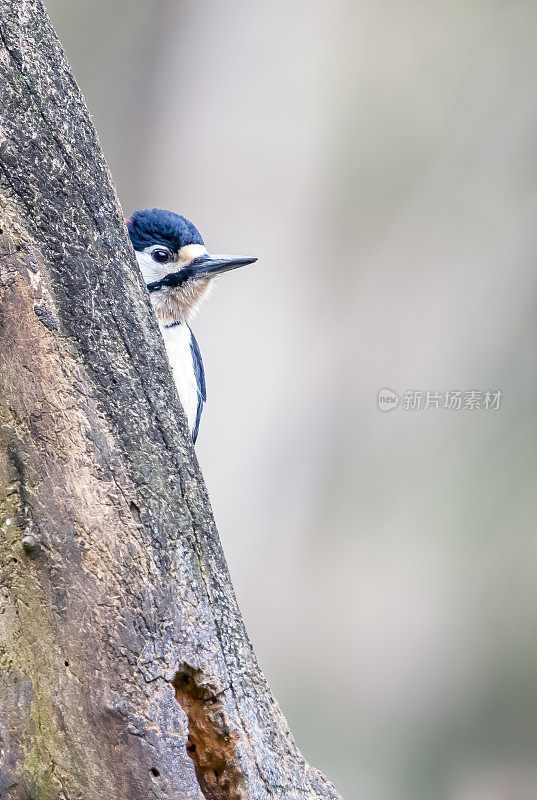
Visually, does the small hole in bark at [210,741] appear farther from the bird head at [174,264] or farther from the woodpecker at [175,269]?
the bird head at [174,264]

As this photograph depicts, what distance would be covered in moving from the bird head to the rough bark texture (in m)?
1.06

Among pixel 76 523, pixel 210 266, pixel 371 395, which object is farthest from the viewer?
pixel 371 395

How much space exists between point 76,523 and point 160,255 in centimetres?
128

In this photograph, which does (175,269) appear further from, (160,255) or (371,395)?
(371,395)

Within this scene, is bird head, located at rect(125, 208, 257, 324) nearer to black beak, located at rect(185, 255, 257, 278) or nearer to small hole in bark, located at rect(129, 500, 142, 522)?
black beak, located at rect(185, 255, 257, 278)

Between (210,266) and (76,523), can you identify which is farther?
(210,266)

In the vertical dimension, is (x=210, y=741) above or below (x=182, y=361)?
below

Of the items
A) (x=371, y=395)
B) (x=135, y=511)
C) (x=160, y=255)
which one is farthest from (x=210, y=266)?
(x=371, y=395)

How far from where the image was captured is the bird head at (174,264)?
2412mm

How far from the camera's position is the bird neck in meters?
2.43

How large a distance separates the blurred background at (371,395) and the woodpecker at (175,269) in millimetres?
2693

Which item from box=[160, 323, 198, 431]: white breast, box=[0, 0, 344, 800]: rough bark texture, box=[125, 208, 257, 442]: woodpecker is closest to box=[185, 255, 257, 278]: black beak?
box=[125, 208, 257, 442]: woodpecker

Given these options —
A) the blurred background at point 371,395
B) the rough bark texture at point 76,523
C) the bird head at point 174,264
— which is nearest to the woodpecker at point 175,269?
the bird head at point 174,264

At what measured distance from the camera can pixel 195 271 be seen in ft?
7.90
